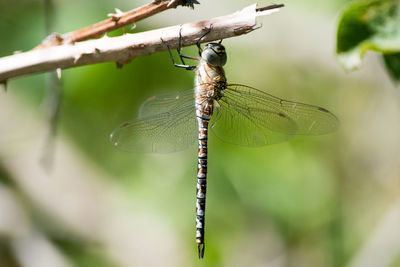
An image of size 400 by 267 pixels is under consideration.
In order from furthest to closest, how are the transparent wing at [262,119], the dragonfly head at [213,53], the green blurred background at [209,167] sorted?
the green blurred background at [209,167]
the transparent wing at [262,119]
the dragonfly head at [213,53]

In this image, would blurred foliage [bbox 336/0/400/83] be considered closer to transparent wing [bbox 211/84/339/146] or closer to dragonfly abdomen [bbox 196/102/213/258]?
transparent wing [bbox 211/84/339/146]

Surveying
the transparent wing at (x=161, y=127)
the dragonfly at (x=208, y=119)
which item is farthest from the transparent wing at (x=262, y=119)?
the transparent wing at (x=161, y=127)

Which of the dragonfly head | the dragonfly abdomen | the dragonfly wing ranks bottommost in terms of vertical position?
the dragonfly abdomen

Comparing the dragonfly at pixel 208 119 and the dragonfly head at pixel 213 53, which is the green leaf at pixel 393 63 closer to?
the dragonfly at pixel 208 119

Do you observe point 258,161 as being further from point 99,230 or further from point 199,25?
point 199,25

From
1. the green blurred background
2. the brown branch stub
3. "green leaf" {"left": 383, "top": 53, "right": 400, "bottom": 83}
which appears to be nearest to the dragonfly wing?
the brown branch stub
